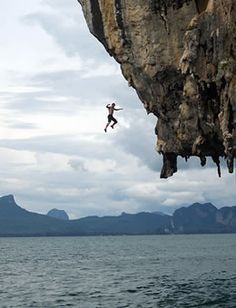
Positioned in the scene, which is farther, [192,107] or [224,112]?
[192,107]

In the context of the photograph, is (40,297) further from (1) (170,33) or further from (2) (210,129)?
(1) (170,33)

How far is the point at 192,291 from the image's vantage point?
135 feet

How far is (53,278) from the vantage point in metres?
53.8

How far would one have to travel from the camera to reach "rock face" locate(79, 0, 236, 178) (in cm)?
3259

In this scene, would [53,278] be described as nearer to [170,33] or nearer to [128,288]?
[128,288]

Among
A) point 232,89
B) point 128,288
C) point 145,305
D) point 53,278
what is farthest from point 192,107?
point 53,278

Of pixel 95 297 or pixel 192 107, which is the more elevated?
pixel 192 107

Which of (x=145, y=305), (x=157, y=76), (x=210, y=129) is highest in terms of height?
(x=157, y=76)

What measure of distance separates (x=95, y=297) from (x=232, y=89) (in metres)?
16.7

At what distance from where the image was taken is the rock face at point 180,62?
107 feet

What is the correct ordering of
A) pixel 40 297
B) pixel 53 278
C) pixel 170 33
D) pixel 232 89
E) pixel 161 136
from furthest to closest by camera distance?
1. pixel 53 278
2. pixel 161 136
3. pixel 40 297
4. pixel 170 33
5. pixel 232 89

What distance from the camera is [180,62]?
34.8 meters

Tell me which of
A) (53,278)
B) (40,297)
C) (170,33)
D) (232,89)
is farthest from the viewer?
(53,278)

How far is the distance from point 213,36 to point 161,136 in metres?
11.9
